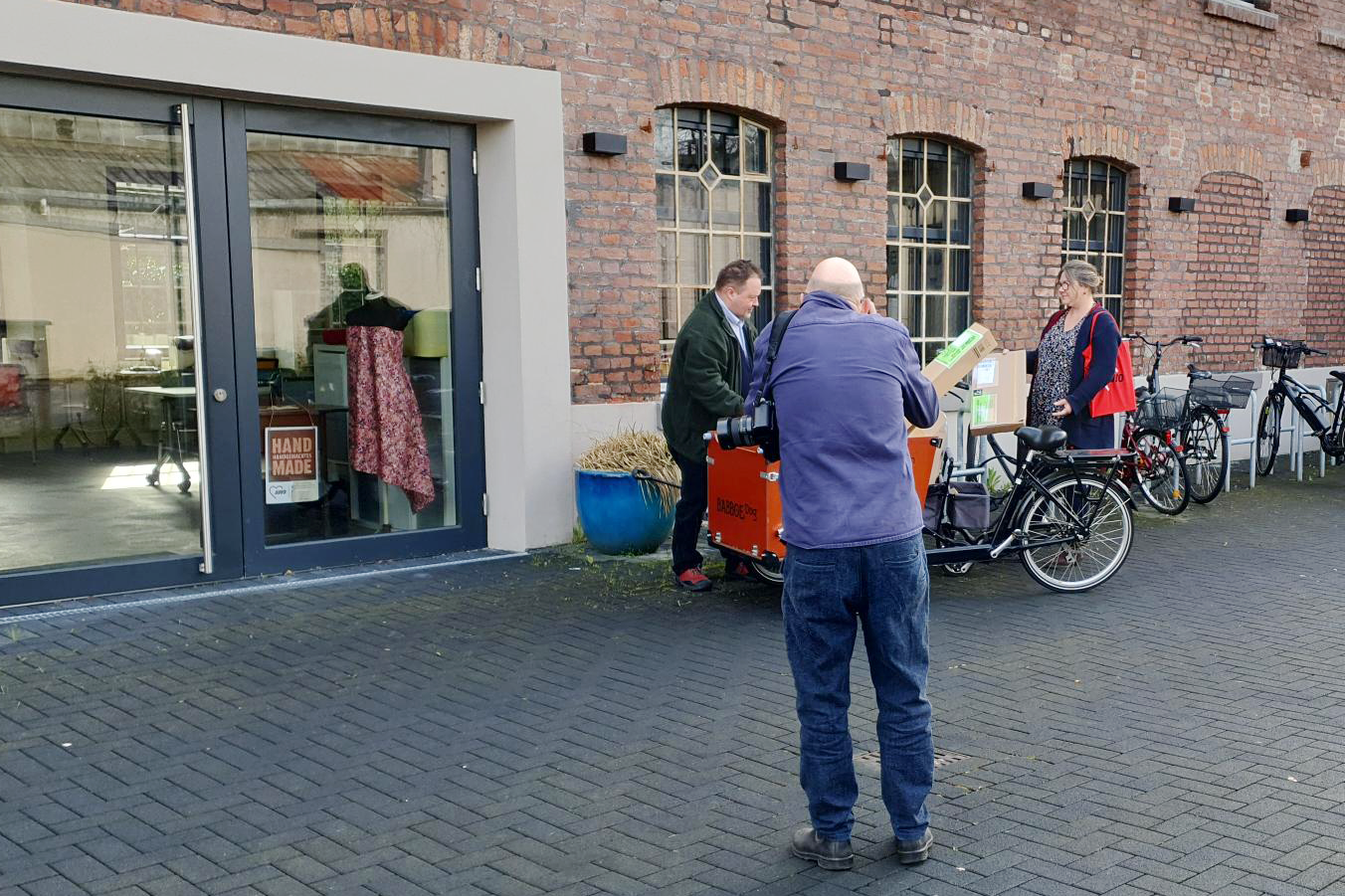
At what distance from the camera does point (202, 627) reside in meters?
6.67

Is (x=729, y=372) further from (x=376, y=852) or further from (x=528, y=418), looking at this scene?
(x=376, y=852)

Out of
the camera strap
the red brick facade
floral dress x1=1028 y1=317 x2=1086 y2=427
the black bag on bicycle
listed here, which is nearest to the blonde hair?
floral dress x1=1028 y1=317 x2=1086 y2=427

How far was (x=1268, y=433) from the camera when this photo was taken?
1296 centimetres

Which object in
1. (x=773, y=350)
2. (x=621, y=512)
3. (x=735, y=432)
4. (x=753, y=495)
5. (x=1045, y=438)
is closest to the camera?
(x=773, y=350)

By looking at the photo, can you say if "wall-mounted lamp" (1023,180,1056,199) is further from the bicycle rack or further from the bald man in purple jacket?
the bald man in purple jacket

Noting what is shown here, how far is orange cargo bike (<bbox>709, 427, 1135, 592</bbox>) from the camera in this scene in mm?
7250

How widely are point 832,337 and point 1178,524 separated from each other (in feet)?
23.5

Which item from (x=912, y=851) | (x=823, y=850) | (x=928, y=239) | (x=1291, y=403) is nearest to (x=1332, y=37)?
(x=1291, y=403)

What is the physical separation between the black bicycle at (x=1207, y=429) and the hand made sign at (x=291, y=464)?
7218mm

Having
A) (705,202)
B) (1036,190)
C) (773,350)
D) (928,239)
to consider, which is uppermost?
(1036,190)

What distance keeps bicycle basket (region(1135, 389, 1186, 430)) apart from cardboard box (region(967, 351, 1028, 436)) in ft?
6.86

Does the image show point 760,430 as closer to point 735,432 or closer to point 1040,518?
point 735,432

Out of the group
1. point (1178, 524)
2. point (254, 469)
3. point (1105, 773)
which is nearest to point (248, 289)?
point (254, 469)

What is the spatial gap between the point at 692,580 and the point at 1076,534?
233cm
